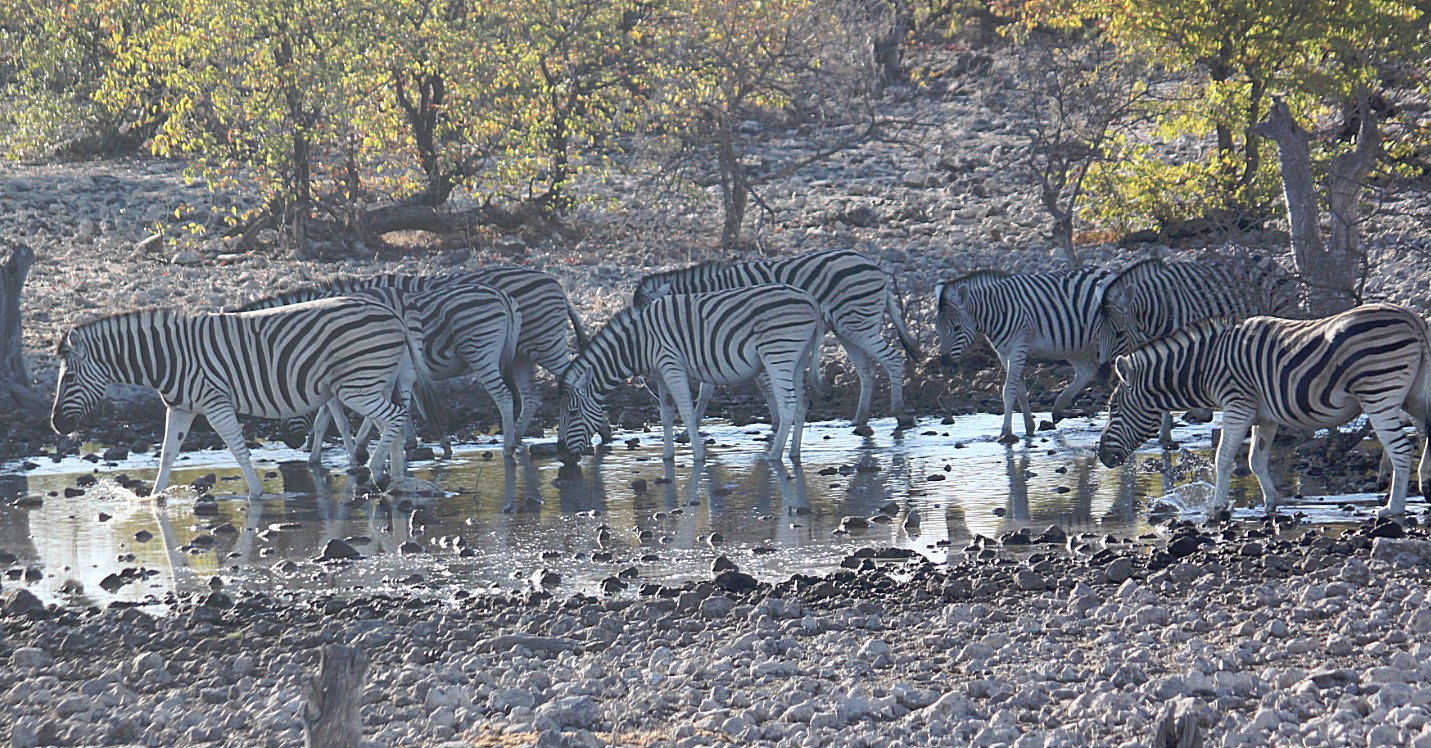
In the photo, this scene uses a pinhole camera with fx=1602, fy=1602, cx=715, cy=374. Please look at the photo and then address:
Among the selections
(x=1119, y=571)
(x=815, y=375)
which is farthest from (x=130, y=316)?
(x=1119, y=571)

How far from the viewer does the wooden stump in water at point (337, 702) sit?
4609mm

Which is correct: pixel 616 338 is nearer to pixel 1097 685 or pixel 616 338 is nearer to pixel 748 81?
pixel 1097 685

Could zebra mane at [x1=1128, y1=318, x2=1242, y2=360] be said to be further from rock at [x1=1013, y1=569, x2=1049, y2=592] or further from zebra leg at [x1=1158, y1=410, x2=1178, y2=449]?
rock at [x1=1013, y1=569, x2=1049, y2=592]

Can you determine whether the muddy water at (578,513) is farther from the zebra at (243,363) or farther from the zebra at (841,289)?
the zebra at (841,289)

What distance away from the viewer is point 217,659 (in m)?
6.99

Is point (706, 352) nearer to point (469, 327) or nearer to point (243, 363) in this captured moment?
point (469, 327)

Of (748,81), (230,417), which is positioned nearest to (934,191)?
(748,81)

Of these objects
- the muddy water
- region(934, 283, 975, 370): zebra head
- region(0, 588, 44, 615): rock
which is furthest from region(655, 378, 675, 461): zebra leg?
region(0, 588, 44, 615): rock

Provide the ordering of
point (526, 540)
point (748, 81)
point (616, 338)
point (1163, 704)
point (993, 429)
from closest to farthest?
point (1163, 704)
point (526, 540)
point (616, 338)
point (993, 429)
point (748, 81)

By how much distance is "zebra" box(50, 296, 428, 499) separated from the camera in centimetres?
1189

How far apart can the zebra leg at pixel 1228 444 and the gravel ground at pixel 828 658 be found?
1.10 meters

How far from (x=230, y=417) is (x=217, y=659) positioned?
5173mm

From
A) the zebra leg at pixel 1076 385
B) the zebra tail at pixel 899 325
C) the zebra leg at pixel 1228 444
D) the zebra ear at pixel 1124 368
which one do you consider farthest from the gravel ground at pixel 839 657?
the zebra tail at pixel 899 325

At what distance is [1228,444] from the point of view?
9977mm
